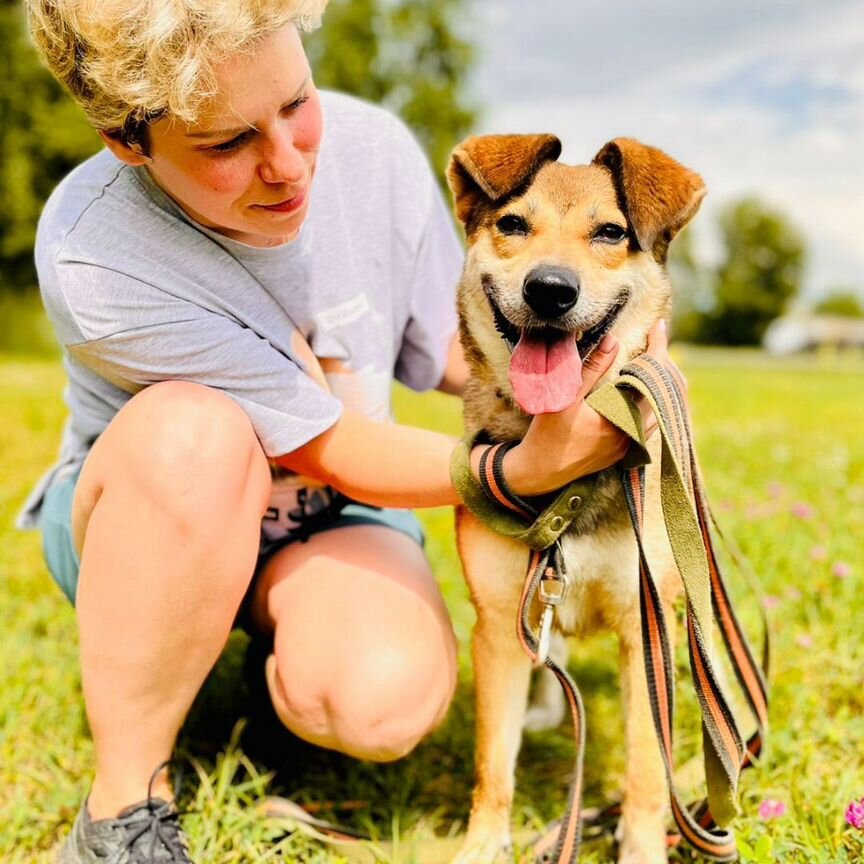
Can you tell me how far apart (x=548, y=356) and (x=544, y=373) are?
59mm

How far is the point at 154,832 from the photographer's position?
2.04m

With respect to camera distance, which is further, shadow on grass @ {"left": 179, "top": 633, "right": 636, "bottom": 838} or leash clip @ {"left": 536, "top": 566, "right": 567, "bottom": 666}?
shadow on grass @ {"left": 179, "top": 633, "right": 636, "bottom": 838}

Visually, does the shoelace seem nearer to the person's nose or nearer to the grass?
the grass

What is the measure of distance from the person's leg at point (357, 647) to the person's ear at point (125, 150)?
41.4 inches

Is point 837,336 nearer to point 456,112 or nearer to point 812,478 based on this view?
point 456,112

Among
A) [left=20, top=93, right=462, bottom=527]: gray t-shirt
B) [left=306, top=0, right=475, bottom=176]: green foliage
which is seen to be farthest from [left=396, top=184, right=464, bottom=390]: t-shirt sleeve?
[left=306, top=0, right=475, bottom=176]: green foliage

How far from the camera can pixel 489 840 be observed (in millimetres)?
2197

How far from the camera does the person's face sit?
190cm

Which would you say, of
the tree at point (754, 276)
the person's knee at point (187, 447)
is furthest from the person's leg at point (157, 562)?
the tree at point (754, 276)

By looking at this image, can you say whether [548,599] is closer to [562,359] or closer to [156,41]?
[562,359]

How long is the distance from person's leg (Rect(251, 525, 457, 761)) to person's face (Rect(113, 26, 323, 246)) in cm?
88

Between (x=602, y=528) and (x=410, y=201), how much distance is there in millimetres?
1128

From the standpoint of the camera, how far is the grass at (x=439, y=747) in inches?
85.3

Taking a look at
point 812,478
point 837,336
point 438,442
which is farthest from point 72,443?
point 837,336
